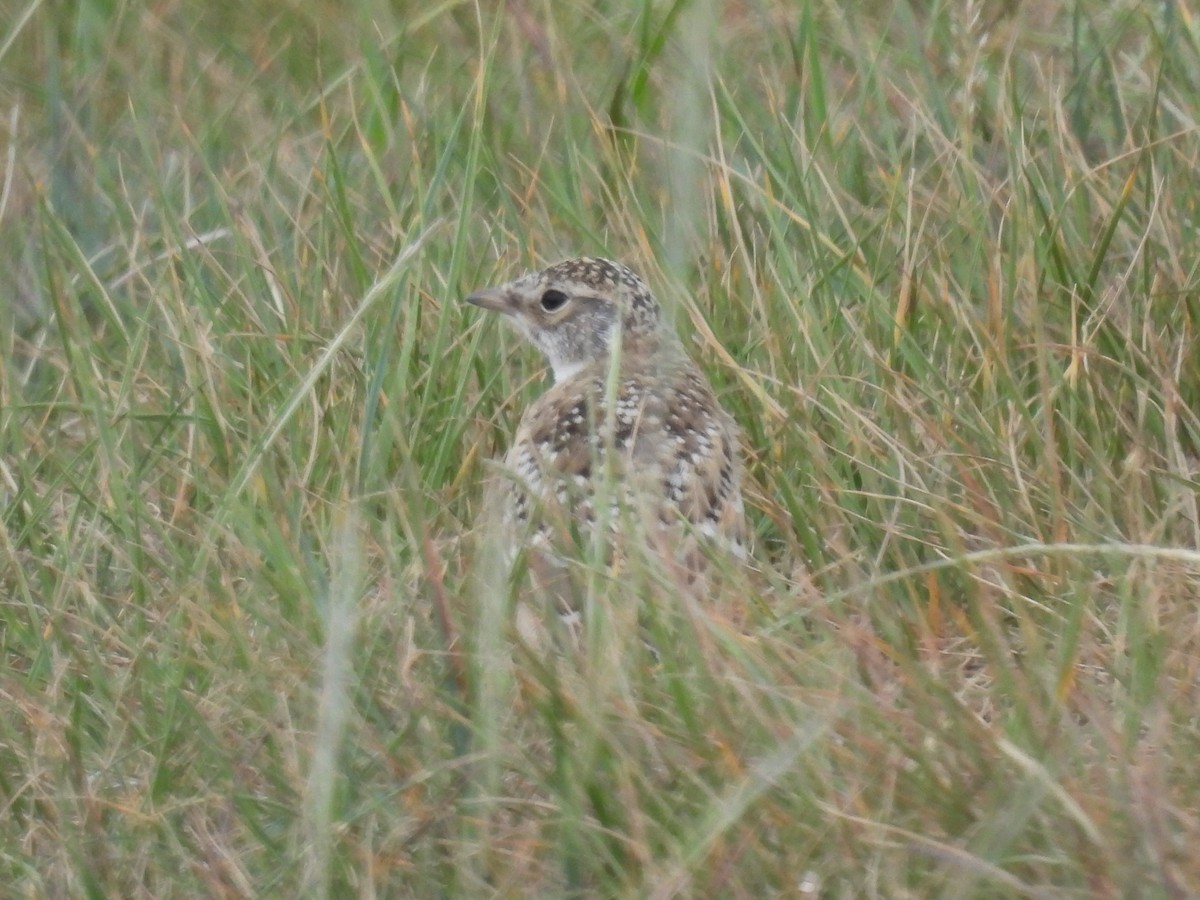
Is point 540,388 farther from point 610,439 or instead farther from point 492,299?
point 610,439

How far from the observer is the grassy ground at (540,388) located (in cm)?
349

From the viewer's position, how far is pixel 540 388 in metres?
6.42

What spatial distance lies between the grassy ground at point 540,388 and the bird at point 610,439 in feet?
0.40

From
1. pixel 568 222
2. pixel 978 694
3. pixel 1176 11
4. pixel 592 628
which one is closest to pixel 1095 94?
pixel 1176 11

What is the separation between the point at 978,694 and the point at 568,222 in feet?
8.37

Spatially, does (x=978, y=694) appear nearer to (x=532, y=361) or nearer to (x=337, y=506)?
(x=337, y=506)

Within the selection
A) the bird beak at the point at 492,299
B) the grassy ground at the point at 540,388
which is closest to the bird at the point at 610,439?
the bird beak at the point at 492,299

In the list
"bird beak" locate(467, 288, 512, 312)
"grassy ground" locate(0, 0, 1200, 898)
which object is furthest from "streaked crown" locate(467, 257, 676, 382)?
"grassy ground" locate(0, 0, 1200, 898)

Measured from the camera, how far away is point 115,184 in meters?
7.16

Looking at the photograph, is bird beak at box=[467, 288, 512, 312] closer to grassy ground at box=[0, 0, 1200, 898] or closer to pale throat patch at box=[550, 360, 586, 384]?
grassy ground at box=[0, 0, 1200, 898]

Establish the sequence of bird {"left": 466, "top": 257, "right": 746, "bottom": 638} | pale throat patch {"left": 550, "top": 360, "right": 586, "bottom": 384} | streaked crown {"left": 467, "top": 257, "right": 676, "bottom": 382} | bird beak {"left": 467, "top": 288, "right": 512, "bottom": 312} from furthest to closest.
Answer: pale throat patch {"left": 550, "top": 360, "right": 586, "bottom": 384} < streaked crown {"left": 467, "top": 257, "right": 676, "bottom": 382} < bird beak {"left": 467, "top": 288, "right": 512, "bottom": 312} < bird {"left": 466, "top": 257, "right": 746, "bottom": 638}

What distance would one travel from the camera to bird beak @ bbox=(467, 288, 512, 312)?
5.76 meters

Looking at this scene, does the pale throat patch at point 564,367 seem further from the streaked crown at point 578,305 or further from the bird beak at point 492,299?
the bird beak at point 492,299

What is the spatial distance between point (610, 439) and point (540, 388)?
2.57 meters
